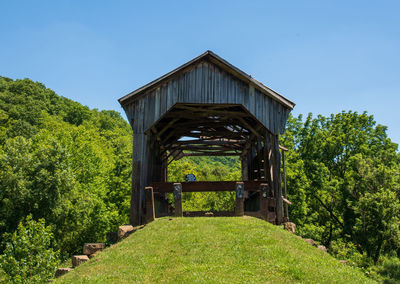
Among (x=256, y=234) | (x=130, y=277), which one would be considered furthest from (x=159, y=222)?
(x=130, y=277)

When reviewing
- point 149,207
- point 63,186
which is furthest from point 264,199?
point 63,186

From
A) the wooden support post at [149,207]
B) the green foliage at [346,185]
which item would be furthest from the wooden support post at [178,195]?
the green foliage at [346,185]

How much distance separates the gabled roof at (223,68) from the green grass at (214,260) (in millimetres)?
6650

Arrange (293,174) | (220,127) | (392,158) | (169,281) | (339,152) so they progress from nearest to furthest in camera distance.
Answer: (169,281), (220,127), (293,174), (392,158), (339,152)

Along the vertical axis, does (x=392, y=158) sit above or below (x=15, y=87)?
below

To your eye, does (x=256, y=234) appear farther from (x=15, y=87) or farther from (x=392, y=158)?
(x=15, y=87)

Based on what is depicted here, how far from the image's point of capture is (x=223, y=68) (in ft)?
50.4

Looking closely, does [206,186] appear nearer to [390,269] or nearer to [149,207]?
[149,207]

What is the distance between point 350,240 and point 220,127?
21.6 metres

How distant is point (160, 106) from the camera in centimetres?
1526

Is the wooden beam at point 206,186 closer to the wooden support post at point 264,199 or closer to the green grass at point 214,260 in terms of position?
the wooden support post at point 264,199

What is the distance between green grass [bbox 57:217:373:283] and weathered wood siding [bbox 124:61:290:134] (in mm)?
5986

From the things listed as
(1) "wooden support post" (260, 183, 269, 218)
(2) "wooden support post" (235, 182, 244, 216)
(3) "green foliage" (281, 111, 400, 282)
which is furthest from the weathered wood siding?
(3) "green foliage" (281, 111, 400, 282)

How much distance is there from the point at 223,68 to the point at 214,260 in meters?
9.74
